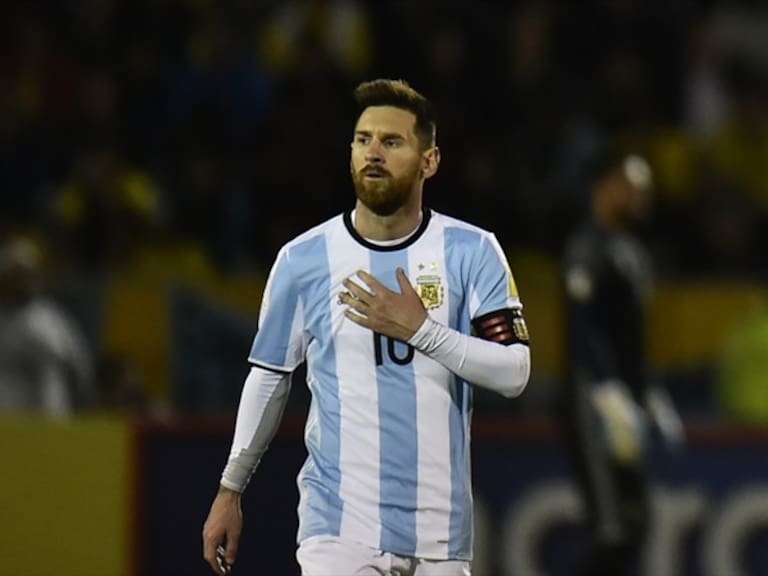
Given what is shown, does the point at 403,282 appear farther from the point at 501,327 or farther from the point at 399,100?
the point at 399,100

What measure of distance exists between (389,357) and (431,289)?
0.20m

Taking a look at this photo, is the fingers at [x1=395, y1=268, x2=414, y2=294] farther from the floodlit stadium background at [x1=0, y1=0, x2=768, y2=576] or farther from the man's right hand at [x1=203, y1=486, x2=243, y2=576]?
the floodlit stadium background at [x1=0, y1=0, x2=768, y2=576]

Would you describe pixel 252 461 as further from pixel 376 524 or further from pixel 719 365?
pixel 719 365

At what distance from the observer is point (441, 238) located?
5168 millimetres

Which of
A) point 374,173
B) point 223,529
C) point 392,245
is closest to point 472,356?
point 392,245

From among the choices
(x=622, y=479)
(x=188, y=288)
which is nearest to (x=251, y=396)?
(x=622, y=479)

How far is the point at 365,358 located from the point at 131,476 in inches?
165

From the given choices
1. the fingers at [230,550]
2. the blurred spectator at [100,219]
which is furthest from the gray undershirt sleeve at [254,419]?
the blurred spectator at [100,219]

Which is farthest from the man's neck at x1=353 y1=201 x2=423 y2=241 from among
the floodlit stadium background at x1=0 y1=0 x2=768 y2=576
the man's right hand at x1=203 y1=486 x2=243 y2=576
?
the floodlit stadium background at x1=0 y1=0 x2=768 y2=576

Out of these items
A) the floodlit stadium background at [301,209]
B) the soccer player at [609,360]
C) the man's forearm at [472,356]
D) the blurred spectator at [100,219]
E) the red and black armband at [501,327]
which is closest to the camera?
the man's forearm at [472,356]

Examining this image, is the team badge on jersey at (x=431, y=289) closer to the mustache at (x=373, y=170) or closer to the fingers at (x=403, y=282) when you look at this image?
the fingers at (x=403, y=282)

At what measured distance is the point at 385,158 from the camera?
198 inches

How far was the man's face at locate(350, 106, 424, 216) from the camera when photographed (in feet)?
16.5

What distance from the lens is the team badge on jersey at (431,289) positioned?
5098 mm
